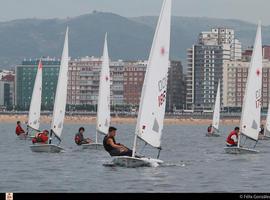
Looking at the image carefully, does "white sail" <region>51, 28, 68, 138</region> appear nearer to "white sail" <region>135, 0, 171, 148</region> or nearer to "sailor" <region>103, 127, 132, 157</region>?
"sailor" <region>103, 127, 132, 157</region>

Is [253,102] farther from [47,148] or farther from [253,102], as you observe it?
[47,148]

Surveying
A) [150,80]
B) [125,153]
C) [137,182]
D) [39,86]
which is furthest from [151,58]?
[39,86]

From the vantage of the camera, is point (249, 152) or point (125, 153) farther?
point (249, 152)

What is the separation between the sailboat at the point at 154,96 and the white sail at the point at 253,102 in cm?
1329

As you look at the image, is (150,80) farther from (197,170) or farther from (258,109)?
(258,109)

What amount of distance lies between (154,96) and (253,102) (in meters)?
14.5

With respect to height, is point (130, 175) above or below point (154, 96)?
below

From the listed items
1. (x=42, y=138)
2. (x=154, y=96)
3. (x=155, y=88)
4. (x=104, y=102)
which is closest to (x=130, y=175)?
(x=154, y=96)

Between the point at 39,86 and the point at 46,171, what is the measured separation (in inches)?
1226

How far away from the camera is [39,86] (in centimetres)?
A: 6919

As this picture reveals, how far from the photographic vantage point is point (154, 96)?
3828 cm

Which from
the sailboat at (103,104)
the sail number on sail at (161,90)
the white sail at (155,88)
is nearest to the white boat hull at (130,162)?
the white sail at (155,88)

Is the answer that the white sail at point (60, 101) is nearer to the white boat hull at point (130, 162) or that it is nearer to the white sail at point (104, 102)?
Result: the white sail at point (104, 102)
